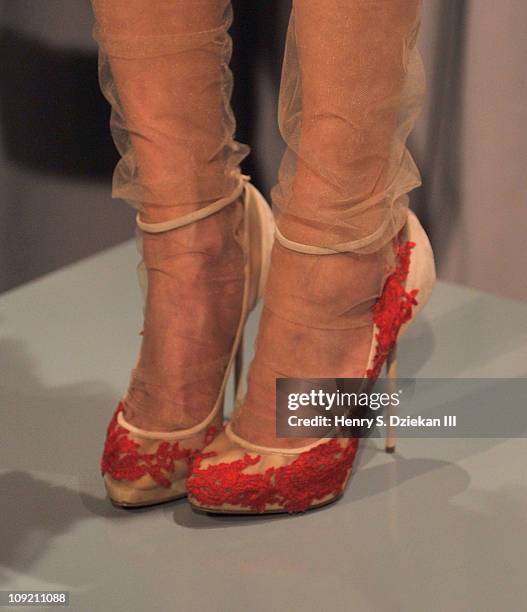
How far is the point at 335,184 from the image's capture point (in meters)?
0.81

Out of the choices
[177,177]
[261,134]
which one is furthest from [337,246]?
[261,134]

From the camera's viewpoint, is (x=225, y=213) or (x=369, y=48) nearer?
(x=369, y=48)

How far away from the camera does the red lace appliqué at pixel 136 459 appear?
893 millimetres

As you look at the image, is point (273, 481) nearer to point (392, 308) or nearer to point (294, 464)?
point (294, 464)

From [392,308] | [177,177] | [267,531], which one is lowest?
[267,531]

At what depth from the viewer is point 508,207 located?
1.43 metres

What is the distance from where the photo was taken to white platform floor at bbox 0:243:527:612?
803 mm

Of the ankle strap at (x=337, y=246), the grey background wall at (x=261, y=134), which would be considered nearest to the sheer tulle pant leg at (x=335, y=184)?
the ankle strap at (x=337, y=246)

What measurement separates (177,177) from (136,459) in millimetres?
246

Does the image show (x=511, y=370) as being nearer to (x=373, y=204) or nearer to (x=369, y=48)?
(x=373, y=204)

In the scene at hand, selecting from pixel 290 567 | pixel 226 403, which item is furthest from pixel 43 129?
pixel 290 567

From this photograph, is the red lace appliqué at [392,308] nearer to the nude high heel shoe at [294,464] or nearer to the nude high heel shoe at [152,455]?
the nude high heel shoe at [294,464]

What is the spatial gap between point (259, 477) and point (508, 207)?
0.71m

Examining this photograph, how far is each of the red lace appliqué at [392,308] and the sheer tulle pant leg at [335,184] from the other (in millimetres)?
11
